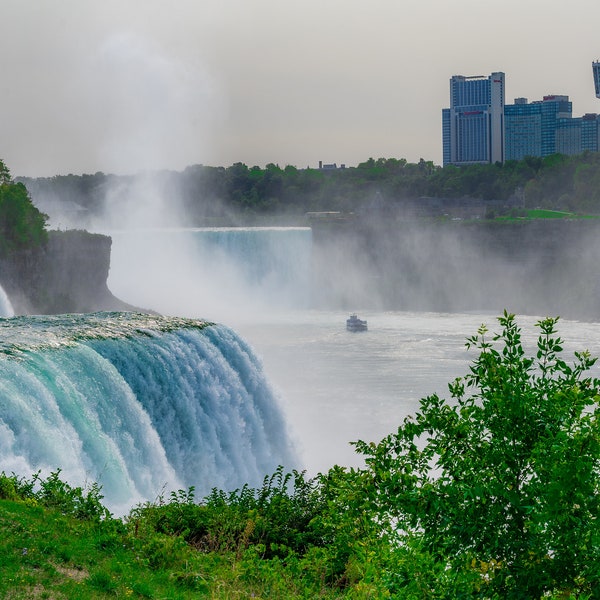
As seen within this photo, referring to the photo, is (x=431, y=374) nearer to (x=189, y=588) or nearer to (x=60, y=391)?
(x=60, y=391)

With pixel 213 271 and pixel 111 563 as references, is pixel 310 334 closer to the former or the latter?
pixel 213 271

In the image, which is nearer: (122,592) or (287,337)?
(122,592)

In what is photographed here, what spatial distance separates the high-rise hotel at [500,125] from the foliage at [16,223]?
5388 inches

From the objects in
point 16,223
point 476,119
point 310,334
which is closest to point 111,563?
point 16,223

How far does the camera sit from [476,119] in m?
172

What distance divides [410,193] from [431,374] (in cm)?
7136

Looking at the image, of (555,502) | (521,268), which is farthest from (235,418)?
(521,268)

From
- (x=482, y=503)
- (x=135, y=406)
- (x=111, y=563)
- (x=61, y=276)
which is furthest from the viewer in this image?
(x=61, y=276)

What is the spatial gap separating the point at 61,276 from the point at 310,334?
12.1 meters

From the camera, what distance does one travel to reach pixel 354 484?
6.64 metres

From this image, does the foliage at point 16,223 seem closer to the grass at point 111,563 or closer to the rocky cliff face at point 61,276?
the rocky cliff face at point 61,276

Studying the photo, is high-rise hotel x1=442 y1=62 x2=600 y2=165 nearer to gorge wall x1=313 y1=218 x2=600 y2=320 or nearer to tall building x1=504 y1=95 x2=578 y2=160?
tall building x1=504 y1=95 x2=578 y2=160

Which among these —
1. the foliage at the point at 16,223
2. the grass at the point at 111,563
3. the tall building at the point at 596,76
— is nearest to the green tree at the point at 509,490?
the grass at the point at 111,563

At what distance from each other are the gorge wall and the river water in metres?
3.44
